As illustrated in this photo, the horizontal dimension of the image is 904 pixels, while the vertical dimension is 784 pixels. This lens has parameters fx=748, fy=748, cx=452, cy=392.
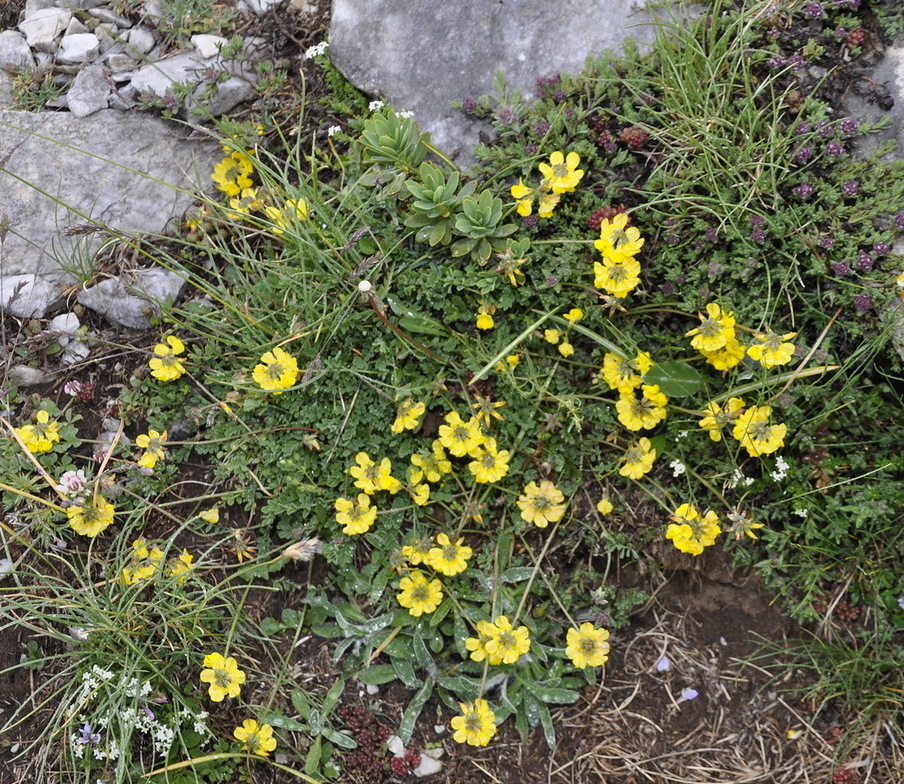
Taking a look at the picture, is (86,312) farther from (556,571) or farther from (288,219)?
(556,571)

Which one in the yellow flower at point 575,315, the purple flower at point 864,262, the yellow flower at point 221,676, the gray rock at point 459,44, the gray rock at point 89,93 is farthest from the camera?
the gray rock at point 89,93

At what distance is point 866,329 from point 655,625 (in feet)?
A: 4.82

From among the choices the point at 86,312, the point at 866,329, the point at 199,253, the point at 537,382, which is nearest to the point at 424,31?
the point at 199,253

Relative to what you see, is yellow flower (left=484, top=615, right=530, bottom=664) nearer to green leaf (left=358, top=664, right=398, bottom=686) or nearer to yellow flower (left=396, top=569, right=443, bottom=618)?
yellow flower (left=396, top=569, right=443, bottom=618)

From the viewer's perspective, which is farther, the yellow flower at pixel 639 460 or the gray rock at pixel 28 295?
the gray rock at pixel 28 295

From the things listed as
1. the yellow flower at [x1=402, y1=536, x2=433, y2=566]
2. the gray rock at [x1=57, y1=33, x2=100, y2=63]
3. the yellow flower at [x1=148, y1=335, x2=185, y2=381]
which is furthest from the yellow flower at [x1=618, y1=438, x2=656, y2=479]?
the gray rock at [x1=57, y1=33, x2=100, y2=63]

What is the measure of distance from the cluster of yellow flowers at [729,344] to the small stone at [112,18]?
3.32 m

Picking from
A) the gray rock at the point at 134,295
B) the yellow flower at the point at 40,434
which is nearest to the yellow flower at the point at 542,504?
the gray rock at the point at 134,295

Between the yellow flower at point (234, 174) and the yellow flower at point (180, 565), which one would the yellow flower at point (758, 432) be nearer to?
the yellow flower at point (180, 565)

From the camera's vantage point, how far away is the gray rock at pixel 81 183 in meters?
3.69

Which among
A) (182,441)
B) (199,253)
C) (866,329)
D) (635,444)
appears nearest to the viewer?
(866,329)

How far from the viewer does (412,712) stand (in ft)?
10.1

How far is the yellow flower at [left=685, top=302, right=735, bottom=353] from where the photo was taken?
113 inches

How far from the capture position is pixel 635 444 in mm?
3162
